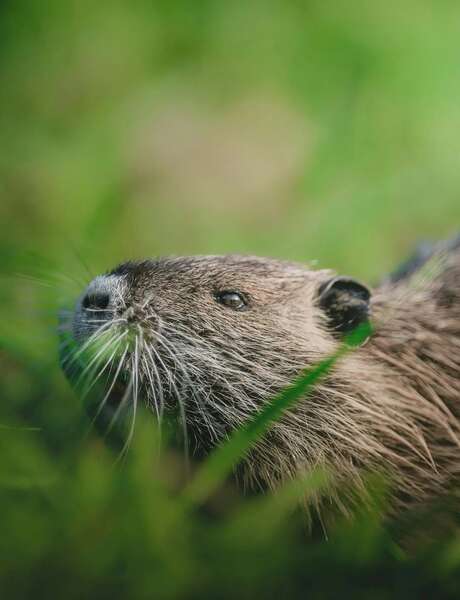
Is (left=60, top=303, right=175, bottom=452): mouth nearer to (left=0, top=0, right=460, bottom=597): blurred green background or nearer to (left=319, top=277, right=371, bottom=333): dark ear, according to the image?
(left=319, top=277, right=371, bottom=333): dark ear

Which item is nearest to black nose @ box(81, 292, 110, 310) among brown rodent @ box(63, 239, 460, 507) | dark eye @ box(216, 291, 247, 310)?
brown rodent @ box(63, 239, 460, 507)

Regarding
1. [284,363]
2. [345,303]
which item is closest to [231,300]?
[284,363]

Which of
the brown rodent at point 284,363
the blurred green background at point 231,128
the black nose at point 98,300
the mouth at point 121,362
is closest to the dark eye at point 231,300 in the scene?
the brown rodent at point 284,363

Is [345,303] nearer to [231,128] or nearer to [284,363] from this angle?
[284,363]

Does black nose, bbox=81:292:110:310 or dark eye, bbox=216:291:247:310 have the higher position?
dark eye, bbox=216:291:247:310

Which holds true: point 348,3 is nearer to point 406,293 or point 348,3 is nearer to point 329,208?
point 329,208

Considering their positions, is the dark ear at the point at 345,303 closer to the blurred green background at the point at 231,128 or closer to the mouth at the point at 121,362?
the mouth at the point at 121,362

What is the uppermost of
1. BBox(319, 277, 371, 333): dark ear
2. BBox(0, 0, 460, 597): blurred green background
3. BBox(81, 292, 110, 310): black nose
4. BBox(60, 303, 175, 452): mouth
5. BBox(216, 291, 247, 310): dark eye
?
BBox(0, 0, 460, 597): blurred green background
